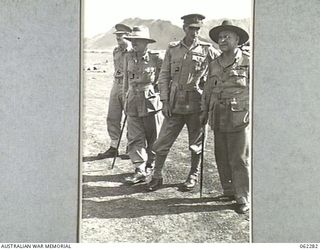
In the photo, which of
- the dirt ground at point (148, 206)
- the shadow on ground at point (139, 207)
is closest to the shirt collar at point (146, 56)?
the dirt ground at point (148, 206)

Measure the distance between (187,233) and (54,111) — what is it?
3.96ft

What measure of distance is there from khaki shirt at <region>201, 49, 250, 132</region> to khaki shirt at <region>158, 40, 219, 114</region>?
0.18ft

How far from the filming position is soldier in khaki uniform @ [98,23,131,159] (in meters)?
3.43

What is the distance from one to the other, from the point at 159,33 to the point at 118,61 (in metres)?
0.33

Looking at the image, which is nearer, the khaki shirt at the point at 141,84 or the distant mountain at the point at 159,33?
the distant mountain at the point at 159,33

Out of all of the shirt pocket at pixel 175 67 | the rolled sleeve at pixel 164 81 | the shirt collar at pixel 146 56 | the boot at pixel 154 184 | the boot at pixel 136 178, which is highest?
the shirt collar at pixel 146 56

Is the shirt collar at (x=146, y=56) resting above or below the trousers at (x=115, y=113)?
above

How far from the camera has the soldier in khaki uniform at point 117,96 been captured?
11.2 feet

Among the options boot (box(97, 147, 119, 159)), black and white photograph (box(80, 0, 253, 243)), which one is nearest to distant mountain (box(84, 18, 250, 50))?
black and white photograph (box(80, 0, 253, 243))

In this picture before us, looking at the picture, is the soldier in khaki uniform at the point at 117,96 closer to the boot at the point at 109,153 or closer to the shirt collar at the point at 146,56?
the boot at the point at 109,153

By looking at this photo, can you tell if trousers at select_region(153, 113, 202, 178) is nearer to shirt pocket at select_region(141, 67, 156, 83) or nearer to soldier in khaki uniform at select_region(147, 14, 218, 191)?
soldier in khaki uniform at select_region(147, 14, 218, 191)

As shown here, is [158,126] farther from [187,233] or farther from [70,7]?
[70,7]

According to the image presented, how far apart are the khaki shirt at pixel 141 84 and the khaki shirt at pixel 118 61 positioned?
0.03 m

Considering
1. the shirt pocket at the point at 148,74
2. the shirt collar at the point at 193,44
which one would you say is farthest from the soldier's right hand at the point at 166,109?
the shirt collar at the point at 193,44
